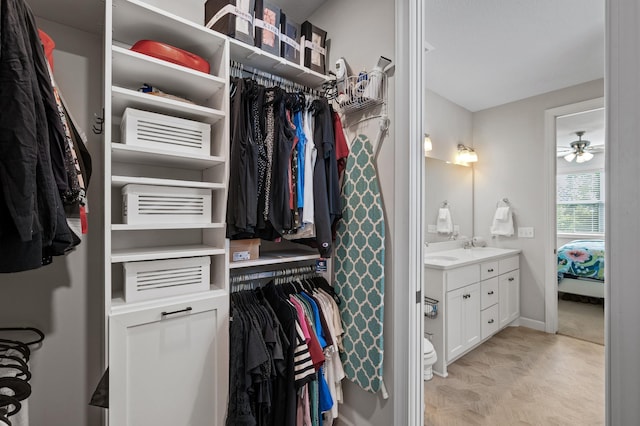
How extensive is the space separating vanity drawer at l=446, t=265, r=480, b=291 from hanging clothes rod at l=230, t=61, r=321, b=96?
72.9 inches

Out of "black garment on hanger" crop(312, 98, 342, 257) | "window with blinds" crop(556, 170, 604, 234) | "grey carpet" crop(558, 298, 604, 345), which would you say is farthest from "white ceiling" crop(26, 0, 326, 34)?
"window with blinds" crop(556, 170, 604, 234)

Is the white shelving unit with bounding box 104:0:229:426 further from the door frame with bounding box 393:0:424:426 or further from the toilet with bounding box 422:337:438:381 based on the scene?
the toilet with bounding box 422:337:438:381

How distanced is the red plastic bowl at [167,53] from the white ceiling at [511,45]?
5.55 ft

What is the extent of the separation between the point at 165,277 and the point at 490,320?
312 cm

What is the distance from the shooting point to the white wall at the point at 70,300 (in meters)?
1.31

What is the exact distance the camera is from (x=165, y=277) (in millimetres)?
1280

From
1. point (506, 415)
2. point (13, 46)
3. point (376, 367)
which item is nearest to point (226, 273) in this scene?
point (376, 367)

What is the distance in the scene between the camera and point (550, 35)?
2.33 m

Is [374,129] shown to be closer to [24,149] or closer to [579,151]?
[24,149]

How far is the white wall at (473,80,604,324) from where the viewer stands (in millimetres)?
3400

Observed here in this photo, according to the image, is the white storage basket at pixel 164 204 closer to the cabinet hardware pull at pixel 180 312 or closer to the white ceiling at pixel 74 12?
the cabinet hardware pull at pixel 180 312

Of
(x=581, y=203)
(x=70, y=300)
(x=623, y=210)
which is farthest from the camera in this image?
(x=581, y=203)

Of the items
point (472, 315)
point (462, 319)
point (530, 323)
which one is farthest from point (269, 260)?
point (530, 323)

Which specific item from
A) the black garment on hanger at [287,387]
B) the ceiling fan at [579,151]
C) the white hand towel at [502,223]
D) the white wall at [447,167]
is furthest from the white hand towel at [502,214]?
the black garment on hanger at [287,387]
